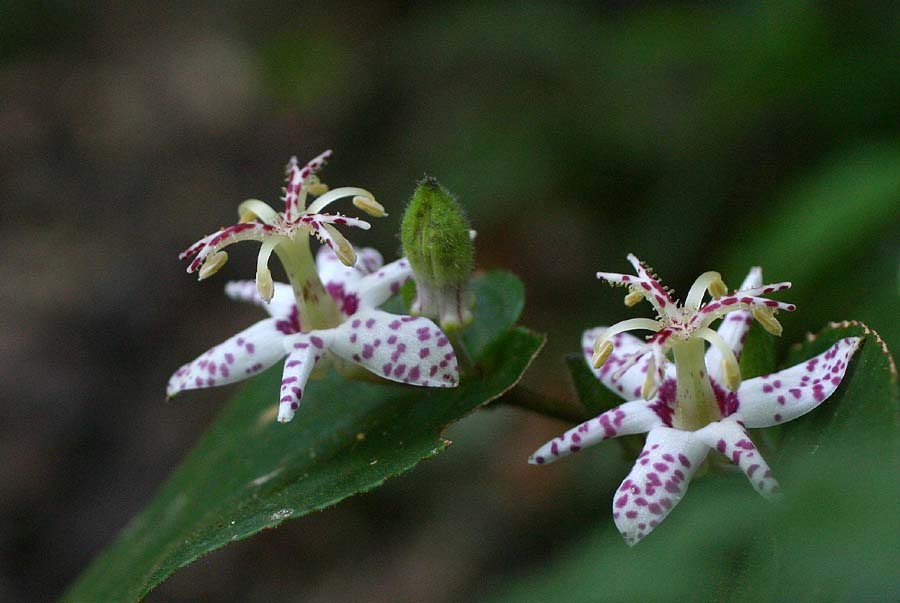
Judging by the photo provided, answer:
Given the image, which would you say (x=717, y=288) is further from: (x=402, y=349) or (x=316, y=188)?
(x=316, y=188)

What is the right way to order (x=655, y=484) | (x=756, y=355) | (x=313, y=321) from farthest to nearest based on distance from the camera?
(x=313, y=321) < (x=756, y=355) < (x=655, y=484)

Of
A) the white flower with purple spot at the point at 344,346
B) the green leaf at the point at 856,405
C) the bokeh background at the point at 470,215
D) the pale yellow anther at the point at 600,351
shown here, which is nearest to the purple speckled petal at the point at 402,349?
the white flower with purple spot at the point at 344,346

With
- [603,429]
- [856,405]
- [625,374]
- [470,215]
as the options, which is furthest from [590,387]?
[470,215]

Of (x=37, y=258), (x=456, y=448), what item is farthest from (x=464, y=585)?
(x=37, y=258)

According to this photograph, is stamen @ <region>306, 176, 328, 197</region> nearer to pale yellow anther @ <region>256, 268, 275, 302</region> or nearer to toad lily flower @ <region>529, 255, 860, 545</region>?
pale yellow anther @ <region>256, 268, 275, 302</region>

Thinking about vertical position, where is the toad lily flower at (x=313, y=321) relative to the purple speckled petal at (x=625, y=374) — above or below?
above

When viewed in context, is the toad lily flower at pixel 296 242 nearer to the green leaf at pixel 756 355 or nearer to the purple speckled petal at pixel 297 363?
the purple speckled petal at pixel 297 363

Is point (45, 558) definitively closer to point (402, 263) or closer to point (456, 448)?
point (456, 448)
